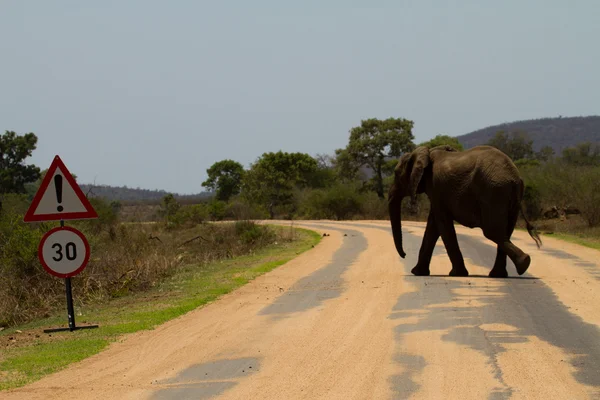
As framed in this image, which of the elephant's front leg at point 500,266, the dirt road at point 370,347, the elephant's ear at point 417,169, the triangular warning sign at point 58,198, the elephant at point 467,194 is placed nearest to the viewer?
the dirt road at point 370,347

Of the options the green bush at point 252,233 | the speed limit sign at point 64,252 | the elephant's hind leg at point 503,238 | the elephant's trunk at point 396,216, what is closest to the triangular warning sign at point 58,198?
the speed limit sign at point 64,252

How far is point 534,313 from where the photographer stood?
37.9ft

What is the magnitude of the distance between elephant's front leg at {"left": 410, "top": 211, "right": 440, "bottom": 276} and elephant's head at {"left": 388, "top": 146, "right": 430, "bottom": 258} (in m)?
0.70

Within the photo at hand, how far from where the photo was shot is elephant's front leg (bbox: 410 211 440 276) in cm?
1816

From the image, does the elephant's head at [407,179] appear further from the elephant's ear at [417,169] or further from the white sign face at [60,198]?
the white sign face at [60,198]

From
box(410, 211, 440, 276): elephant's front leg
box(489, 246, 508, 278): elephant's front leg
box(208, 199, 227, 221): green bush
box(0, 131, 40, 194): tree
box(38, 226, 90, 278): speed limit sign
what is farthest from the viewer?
box(0, 131, 40, 194): tree

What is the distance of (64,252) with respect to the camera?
12070 millimetres

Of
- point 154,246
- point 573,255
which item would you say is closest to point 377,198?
point 154,246

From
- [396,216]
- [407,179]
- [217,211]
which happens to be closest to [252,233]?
[396,216]

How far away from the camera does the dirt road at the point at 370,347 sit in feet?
24.8

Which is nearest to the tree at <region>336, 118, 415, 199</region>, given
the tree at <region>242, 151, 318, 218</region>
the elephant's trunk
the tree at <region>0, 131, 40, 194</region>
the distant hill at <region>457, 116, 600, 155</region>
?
the tree at <region>242, 151, 318, 218</region>

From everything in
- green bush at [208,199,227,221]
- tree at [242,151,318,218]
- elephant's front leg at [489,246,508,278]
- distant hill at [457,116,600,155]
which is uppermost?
distant hill at [457,116,600,155]

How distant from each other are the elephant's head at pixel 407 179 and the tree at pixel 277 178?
173 feet

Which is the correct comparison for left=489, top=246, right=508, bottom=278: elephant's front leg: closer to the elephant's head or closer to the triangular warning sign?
the elephant's head
